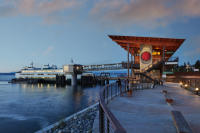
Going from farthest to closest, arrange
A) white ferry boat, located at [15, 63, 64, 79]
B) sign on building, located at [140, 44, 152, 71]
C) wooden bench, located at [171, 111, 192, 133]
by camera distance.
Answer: white ferry boat, located at [15, 63, 64, 79], sign on building, located at [140, 44, 152, 71], wooden bench, located at [171, 111, 192, 133]

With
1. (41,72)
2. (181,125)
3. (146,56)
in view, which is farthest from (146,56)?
(41,72)

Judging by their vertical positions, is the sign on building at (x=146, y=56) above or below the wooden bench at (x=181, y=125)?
above

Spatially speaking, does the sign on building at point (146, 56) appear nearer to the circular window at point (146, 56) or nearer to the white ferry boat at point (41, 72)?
the circular window at point (146, 56)

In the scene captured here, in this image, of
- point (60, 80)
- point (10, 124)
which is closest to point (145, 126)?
point (10, 124)

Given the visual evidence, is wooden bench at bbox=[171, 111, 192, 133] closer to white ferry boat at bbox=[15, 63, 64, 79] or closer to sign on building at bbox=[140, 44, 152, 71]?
sign on building at bbox=[140, 44, 152, 71]

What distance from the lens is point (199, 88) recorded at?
1495cm

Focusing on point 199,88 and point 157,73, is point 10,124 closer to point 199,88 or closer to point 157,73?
point 199,88

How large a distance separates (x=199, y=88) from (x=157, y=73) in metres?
26.1

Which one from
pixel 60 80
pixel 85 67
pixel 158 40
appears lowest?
pixel 60 80

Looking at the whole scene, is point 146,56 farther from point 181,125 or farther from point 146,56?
point 181,125

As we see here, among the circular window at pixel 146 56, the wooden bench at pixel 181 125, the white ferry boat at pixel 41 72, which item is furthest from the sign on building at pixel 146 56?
the white ferry boat at pixel 41 72

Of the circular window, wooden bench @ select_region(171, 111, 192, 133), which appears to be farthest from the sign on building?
wooden bench @ select_region(171, 111, 192, 133)

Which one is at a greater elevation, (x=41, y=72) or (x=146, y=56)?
(x=146, y=56)

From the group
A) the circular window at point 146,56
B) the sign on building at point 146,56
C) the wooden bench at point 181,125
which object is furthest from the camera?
the sign on building at point 146,56
